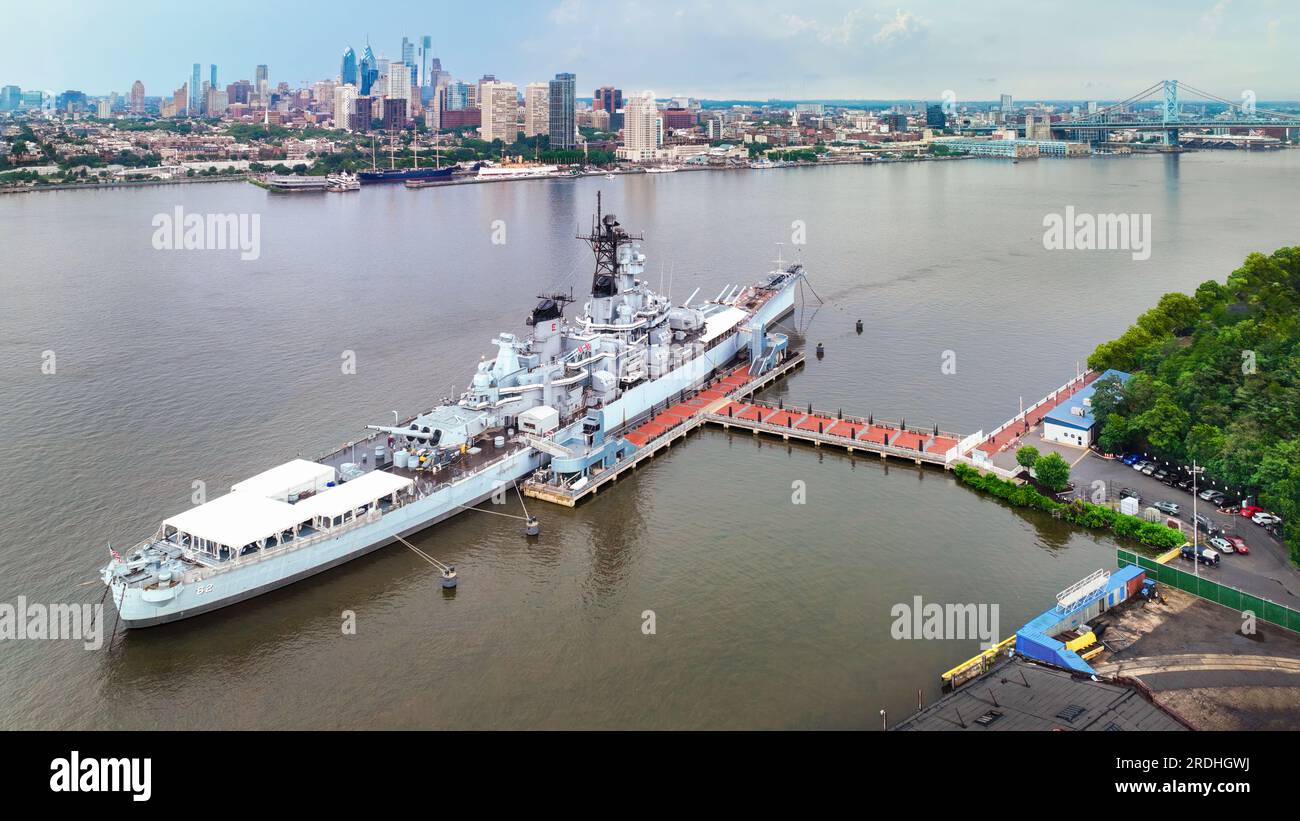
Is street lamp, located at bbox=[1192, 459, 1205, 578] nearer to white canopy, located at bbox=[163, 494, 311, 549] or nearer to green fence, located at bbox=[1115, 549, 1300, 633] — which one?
green fence, located at bbox=[1115, 549, 1300, 633]

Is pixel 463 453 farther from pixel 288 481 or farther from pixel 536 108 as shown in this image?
pixel 536 108

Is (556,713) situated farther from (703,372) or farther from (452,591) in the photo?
(703,372)

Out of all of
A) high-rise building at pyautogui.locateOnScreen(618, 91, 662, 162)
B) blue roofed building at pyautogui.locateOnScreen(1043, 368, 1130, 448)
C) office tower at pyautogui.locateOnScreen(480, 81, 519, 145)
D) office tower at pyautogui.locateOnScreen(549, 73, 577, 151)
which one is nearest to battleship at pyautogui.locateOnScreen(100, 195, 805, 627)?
blue roofed building at pyautogui.locateOnScreen(1043, 368, 1130, 448)

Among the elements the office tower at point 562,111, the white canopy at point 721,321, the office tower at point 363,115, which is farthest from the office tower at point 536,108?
the white canopy at point 721,321

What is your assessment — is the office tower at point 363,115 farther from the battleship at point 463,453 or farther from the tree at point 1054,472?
the tree at point 1054,472

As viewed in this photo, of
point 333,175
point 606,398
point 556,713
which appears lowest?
point 556,713

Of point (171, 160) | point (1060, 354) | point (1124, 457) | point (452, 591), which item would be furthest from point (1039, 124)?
point (452, 591)
